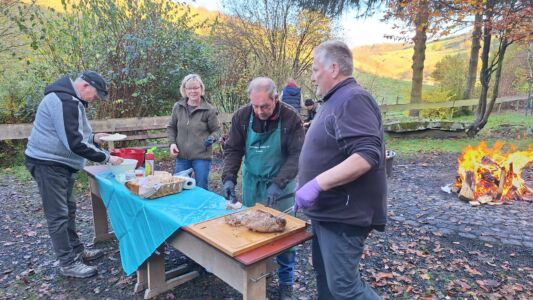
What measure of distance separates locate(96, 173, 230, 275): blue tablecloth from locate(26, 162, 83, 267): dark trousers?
39 cm

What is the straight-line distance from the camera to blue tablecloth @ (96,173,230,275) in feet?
7.66

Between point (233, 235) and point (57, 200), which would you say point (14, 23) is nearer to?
point (57, 200)

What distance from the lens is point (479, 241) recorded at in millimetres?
3814

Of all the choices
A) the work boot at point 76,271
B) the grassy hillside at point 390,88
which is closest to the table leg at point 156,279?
the work boot at point 76,271

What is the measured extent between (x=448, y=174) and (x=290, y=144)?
483 centimetres

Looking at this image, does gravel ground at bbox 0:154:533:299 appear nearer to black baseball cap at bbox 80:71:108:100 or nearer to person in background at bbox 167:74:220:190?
person in background at bbox 167:74:220:190

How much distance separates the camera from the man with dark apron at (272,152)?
269cm

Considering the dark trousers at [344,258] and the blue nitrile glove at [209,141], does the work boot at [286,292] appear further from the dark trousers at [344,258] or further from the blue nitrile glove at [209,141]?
the blue nitrile glove at [209,141]

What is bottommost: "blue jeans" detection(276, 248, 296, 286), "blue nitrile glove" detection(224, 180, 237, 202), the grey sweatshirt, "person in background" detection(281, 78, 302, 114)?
"blue jeans" detection(276, 248, 296, 286)

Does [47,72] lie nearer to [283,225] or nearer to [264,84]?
[264,84]

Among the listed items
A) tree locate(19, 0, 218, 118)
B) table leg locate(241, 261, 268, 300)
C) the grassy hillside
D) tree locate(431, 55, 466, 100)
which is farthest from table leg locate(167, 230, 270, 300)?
tree locate(431, 55, 466, 100)

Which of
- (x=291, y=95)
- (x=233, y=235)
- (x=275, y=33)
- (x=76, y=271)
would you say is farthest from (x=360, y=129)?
(x=275, y=33)

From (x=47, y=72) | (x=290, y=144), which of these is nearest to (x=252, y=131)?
(x=290, y=144)

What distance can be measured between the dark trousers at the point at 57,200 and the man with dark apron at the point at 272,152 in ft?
4.68
